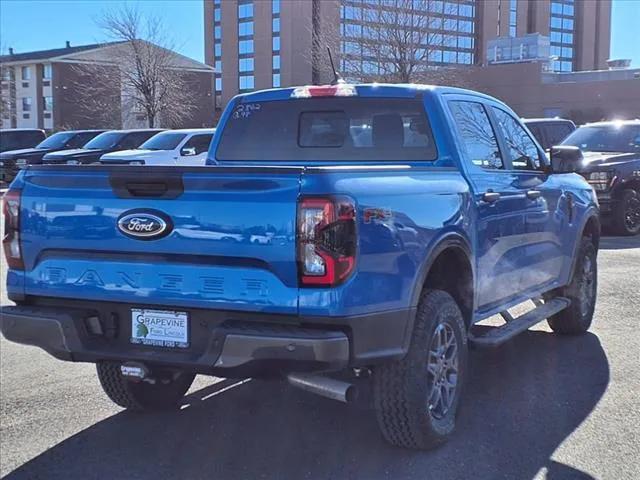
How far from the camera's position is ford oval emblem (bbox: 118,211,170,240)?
3.60 metres

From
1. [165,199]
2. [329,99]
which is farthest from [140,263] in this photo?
[329,99]

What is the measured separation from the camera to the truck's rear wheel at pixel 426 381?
3820mm

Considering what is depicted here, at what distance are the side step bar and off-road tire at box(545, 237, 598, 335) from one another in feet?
0.81

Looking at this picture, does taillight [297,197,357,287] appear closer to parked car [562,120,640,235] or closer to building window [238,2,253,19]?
parked car [562,120,640,235]

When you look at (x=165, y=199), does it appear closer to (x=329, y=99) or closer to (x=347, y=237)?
(x=347, y=237)

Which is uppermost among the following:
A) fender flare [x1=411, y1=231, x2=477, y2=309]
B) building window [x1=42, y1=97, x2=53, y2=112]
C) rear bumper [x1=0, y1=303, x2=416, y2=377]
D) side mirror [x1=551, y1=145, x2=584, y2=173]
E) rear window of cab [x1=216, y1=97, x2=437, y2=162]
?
building window [x1=42, y1=97, x2=53, y2=112]

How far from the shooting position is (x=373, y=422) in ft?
15.1

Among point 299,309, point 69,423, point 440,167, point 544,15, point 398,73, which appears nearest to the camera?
point 299,309

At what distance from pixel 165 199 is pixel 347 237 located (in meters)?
0.90

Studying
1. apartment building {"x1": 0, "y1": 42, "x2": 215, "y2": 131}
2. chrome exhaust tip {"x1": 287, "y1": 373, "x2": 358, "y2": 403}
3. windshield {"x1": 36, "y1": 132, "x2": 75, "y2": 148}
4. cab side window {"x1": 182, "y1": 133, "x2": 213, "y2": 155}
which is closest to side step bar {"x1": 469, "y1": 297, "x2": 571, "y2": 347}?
chrome exhaust tip {"x1": 287, "y1": 373, "x2": 358, "y2": 403}

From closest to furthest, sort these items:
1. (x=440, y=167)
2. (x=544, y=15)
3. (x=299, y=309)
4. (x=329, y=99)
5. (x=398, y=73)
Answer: (x=299, y=309)
(x=440, y=167)
(x=329, y=99)
(x=398, y=73)
(x=544, y=15)

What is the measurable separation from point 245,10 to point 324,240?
98312 millimetres

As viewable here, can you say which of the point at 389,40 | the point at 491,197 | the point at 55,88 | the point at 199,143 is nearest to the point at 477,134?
the point at 491,197

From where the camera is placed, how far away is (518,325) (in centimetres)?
508
